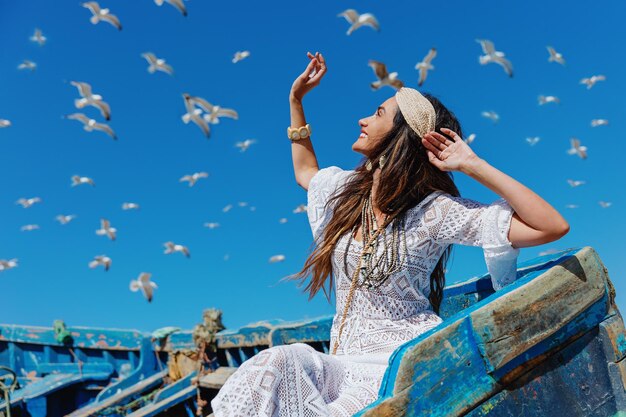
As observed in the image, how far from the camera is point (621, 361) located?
212 centimetres

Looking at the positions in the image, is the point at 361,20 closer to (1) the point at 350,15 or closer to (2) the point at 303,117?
(1) the point at 350,15

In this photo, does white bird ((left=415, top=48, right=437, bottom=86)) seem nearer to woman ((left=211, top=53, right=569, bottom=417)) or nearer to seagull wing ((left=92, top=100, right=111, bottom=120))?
seagull wing ((left=92, top=100, right=111, bottom=120))

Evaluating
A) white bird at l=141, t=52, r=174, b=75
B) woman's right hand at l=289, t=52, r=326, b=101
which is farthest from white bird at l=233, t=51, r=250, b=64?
woman's right hand at l=289, t=52, r=326, b=101

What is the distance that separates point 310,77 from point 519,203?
4.93 feet

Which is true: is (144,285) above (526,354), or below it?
above

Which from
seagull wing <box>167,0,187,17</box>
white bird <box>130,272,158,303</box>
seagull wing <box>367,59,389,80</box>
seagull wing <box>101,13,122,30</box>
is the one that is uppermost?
seagull wing <box>101,13,122,30</box>

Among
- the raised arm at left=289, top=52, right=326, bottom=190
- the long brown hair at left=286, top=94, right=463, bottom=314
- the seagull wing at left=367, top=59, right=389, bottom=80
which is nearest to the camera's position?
the long brown hair at left=286, top=94, right=463, bottom=314

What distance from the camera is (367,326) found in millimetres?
2359

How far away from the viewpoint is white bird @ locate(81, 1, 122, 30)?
12.3 meters

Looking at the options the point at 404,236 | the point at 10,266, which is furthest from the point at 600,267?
the point at 10,266

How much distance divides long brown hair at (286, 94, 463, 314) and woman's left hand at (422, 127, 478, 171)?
10 cm

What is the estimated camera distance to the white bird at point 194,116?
1187cm

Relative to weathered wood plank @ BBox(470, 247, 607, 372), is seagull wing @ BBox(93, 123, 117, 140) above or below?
above

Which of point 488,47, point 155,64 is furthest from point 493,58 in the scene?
point 155,64
